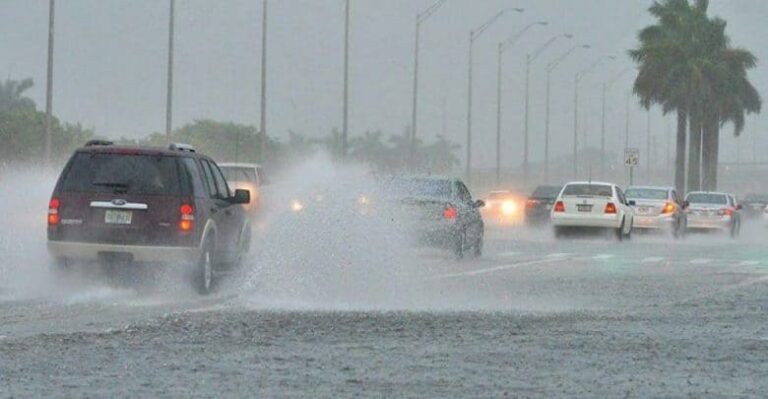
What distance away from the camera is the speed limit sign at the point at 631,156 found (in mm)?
86688

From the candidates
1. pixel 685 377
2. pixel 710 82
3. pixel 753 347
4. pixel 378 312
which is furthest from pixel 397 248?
pixel 710 82

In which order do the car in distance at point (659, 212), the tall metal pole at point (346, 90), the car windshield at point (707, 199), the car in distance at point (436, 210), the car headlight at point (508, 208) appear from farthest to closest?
the car headlight at point (508, 208)
the tall metal pole at point (346, 90)
the car windshield at point (707, 199)
the car in distance at point (659, 212)
the car in distance at point (436, 210)

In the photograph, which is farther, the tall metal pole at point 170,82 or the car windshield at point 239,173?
the tall metal pole at point 170,82

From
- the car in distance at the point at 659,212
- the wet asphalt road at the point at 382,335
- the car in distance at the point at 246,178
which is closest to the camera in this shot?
the wet asphalt road at the point at 382,335

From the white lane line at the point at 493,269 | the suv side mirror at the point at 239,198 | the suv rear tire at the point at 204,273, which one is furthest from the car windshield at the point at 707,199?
the suv rear tire at the point at 204,273

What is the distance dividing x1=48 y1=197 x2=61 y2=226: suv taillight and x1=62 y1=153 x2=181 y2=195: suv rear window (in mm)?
175

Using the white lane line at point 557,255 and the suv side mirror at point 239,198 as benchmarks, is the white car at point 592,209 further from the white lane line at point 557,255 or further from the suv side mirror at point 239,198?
the suv side mirror at point 239,198

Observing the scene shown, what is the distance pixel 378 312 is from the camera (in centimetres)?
2008

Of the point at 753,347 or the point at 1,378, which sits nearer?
the point at 1,378

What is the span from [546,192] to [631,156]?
75.1 feet

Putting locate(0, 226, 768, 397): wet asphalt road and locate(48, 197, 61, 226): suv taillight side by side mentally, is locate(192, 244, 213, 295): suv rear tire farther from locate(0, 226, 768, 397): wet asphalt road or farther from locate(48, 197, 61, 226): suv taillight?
locate(48, 197, 61, 226): suv taillight

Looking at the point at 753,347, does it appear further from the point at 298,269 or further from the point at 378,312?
the point at 298,269

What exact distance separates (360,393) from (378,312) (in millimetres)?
7884

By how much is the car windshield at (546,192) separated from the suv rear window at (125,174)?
42.3 metres
